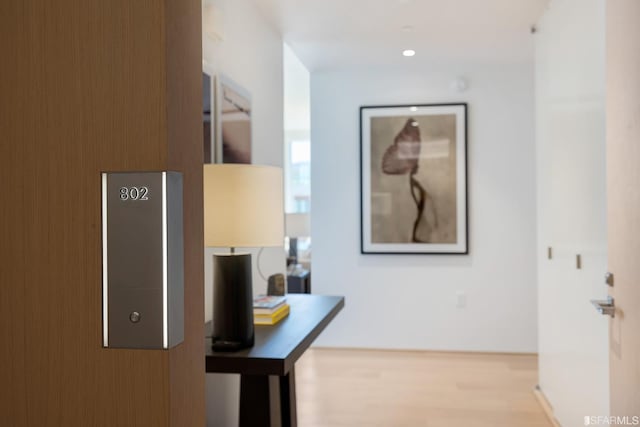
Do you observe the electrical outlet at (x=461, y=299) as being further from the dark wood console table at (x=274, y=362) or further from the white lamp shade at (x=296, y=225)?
the dark wood console table at (x=274, y=362)

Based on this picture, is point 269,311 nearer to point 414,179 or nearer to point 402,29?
point 402,29

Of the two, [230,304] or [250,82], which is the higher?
[250,82]

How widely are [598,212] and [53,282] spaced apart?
2.21 metres

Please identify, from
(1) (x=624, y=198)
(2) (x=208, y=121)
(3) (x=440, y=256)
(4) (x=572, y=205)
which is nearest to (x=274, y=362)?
(1) (x=624, y=198)

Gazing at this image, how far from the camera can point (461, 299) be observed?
4879 millimetres

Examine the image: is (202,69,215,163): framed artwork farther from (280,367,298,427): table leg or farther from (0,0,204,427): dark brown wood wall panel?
(0,0,204,427): dark brown wood wall panel

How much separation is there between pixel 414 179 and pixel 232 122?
2422 millimetres

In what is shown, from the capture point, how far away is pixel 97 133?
2.47 feet

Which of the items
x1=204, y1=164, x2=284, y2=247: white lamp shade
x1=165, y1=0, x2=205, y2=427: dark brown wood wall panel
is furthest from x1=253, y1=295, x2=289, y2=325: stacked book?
x1=165, y1=0, x2=205, y2=427: dark brown wood wall panel

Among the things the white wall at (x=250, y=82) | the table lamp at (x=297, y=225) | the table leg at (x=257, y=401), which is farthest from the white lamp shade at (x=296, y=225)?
the table leg at (x=257, y=401)

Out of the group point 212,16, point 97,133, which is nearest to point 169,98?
point 97,133

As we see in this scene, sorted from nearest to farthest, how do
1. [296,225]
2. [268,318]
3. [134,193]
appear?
[134,193] → [268,318] → [296,225]

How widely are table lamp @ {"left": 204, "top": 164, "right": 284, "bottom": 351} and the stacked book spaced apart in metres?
0.36

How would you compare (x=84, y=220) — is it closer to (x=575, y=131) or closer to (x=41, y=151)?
(x=41, y=151)
